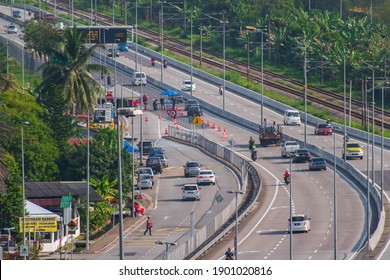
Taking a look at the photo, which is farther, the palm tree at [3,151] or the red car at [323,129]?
the red car at [323,129]

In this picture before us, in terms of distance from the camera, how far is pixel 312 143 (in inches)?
5128

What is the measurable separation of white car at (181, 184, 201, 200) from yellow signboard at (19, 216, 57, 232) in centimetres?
2154

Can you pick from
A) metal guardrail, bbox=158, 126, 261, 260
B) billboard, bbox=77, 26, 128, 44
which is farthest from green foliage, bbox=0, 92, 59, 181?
billboard, bbox=77, 26, 128, 44

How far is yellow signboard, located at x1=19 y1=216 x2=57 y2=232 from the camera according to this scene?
8088cm

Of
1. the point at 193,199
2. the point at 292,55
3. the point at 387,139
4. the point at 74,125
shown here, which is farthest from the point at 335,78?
the point at 193,199

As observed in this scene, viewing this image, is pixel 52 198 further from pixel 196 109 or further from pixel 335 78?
pixel 335 78

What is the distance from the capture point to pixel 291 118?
143 m

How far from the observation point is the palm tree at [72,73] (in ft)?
414

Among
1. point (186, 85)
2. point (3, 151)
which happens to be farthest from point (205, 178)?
point (186, 85)

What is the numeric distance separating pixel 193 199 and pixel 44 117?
804 inches

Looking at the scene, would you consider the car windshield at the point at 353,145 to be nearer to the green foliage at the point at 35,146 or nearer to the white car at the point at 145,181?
the white car at the point at 145,181

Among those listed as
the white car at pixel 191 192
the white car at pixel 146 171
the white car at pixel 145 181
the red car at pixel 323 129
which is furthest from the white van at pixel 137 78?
the white car at pixel 191 192

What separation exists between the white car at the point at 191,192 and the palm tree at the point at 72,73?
2583 cm

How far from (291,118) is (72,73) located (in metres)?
26.8
